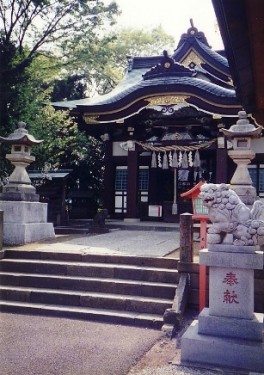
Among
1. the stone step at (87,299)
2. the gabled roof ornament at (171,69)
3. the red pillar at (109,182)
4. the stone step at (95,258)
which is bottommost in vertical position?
the stone step at (87,299)

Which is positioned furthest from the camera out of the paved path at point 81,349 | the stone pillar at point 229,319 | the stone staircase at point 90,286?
the stone staircase at point 90,286

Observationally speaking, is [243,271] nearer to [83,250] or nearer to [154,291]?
[154,291]

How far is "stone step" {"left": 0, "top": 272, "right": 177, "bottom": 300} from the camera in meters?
6.21

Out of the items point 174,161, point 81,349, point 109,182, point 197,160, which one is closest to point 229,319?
point 81,349

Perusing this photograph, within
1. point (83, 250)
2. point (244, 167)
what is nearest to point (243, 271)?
point (83, 250)

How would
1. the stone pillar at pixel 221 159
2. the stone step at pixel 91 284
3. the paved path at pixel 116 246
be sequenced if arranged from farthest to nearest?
the stone pillar at pixel 221 159
the paved path at pixel 116 246
the stone step at pixel 91 284

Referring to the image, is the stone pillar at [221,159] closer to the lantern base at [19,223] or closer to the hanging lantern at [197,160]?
the hanging lantern at [197,160]

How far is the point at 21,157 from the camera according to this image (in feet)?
30.3

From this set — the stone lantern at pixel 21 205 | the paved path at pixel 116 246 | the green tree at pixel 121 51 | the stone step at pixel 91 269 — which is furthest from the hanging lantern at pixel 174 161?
the green tree at pixel 121 51

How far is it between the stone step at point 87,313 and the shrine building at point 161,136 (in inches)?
329

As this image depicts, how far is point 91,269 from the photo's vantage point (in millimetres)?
6887

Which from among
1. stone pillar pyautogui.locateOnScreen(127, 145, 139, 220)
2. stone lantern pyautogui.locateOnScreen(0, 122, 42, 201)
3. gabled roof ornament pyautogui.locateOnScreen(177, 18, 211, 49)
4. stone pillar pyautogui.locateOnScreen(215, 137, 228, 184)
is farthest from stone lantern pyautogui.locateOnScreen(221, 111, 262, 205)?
gabled roof ornament pyautogui.locateOnScreen(177, 18, 211, 49)

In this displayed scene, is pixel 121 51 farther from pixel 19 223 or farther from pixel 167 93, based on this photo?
pixel 19 223

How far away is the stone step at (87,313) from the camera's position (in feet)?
18.2
